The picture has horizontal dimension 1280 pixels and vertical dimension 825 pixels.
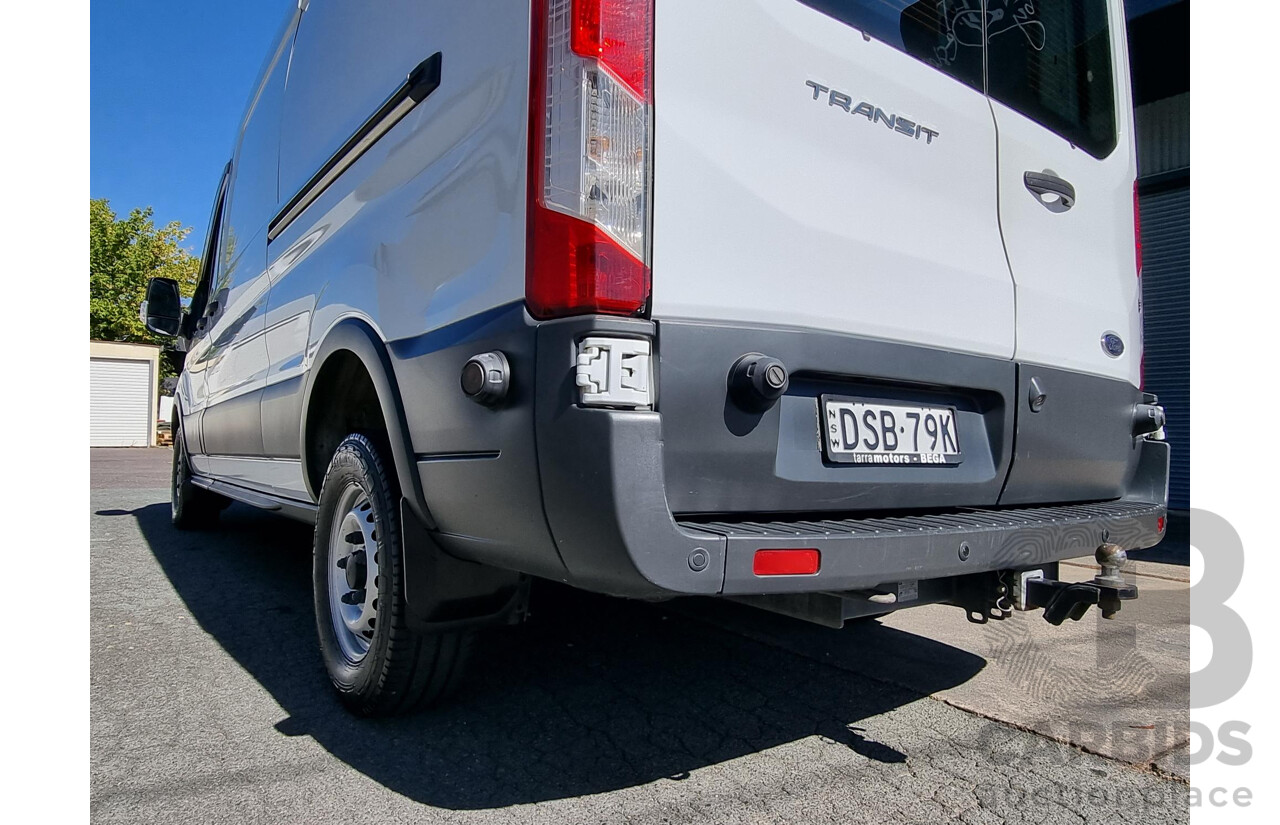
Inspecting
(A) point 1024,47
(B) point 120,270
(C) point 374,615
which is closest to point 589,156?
(C) point 374,615

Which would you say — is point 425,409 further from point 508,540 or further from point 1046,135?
point 1046,135

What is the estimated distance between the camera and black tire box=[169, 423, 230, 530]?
6.09 meters

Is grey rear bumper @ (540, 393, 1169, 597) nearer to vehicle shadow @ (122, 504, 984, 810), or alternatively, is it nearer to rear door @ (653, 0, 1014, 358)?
rear door @ (653, 0, 1014, 358)

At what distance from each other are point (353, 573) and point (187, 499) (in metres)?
4.52

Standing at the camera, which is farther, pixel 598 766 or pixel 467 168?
pixel 598 766

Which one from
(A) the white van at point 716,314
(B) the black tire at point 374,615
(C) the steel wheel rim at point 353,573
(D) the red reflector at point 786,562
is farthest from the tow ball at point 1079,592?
(C) the steel wheel rim at point 353,573

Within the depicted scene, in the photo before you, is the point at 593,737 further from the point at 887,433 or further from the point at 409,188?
the point at 409,188

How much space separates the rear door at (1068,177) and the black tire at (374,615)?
6.01 ft

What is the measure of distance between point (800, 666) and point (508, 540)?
168 cm

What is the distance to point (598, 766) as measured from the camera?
2.10m

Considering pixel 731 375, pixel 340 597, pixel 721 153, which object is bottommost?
pixel 340 597

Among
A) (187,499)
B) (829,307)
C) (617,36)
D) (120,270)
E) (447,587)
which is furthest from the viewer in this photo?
(120,270)

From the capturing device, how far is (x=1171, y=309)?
7422 mm

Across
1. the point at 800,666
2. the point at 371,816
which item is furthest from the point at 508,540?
the point at 800,666
